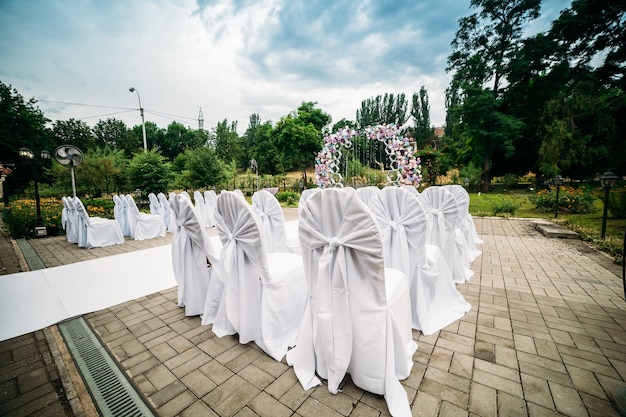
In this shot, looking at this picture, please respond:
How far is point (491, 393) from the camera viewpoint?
154 cm

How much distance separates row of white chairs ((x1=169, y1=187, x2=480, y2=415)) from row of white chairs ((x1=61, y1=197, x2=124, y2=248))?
447 cm

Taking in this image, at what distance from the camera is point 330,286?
1.55 meters

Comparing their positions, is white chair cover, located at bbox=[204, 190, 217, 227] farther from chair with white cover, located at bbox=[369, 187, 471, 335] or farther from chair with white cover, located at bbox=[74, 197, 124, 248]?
chair with white cover, located at bbox=[369, 187, 471, 335]

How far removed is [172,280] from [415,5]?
693 centimetres

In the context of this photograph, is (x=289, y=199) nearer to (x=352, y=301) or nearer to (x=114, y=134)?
(x=352, y=301)

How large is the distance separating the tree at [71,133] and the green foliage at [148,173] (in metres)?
19.7

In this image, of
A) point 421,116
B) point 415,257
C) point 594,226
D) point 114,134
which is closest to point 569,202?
point 594,226

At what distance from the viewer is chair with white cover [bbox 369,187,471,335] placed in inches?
91.4

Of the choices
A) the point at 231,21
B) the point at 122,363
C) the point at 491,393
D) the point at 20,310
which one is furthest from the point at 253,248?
the point at 231,21

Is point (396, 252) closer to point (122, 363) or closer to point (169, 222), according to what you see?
point (122, 363)

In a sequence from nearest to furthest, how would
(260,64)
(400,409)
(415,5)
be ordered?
(400,409) < (415,5) < (260,64)

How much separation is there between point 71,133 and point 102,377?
37.8m

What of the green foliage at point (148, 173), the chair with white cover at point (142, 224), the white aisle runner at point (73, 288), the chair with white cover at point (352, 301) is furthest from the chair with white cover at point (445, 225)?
the green foliage at point (148, 173)

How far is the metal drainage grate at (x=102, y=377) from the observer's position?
4.93ft
